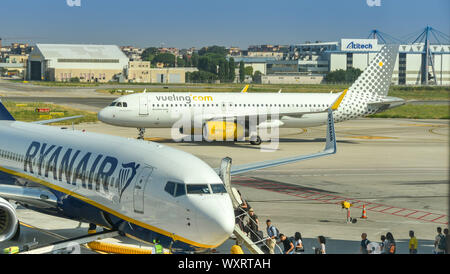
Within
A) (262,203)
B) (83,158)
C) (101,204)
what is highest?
(83,158)

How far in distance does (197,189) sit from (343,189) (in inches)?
822

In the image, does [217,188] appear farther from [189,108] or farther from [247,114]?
[247,114]

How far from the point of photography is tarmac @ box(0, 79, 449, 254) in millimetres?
25578

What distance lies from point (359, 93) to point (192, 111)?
59.0 feet

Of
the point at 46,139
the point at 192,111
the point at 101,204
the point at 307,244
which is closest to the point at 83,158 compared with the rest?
the point at 101,204

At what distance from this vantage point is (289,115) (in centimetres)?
5612

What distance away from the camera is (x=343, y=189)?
36250mm

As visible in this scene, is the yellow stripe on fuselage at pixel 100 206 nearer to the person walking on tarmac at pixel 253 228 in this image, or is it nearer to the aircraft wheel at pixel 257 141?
the person walking on tarmac at pixel 253 228

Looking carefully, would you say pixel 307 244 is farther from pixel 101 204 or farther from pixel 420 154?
pixel 420 154

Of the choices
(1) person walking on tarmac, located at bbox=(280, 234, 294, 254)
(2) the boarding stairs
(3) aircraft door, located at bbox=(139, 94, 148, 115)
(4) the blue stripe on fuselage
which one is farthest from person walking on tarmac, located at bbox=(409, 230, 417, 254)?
(3) aircraft door, located at bbox=(139, 94, 148, 115)

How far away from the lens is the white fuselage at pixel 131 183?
653 inches

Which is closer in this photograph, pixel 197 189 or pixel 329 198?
pixel 197 189

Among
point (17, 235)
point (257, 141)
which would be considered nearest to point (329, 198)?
point (17, 235)

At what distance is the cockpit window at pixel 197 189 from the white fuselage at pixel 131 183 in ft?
0.09
